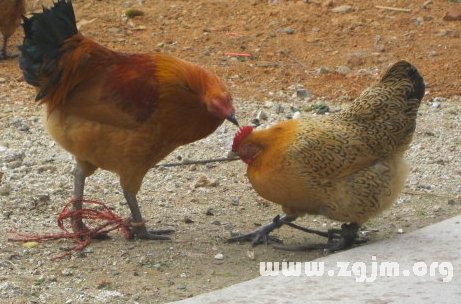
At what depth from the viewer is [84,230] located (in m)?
6.26

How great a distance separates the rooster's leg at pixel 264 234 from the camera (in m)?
6.10

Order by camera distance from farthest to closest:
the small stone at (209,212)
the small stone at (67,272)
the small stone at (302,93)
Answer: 1. the small stone at (302,93)
2. the small stone at (209,212)
3. the small stone at (67,272)

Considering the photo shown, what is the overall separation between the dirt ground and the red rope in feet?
0.25

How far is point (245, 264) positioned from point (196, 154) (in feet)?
6.74

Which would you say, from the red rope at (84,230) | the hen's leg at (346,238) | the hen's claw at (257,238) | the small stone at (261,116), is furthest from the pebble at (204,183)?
the hen's leg at (346,238)

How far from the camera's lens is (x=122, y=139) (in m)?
5.89

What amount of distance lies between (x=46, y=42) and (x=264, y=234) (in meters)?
1.80

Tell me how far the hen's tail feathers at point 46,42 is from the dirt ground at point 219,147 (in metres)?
1.04

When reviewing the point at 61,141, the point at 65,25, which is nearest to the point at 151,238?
the point at 61,141

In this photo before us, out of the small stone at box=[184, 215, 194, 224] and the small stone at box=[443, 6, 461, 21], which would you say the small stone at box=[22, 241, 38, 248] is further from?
the small stone at box=[443, 6, 461, 21]

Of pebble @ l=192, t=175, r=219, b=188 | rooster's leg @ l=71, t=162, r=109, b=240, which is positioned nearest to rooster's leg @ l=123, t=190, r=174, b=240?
rooster's leg @ l=71, t=162, r=109, b=240

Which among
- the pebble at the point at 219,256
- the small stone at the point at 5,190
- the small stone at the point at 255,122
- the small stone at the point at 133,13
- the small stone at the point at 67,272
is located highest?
the small stone at the point at 133,13

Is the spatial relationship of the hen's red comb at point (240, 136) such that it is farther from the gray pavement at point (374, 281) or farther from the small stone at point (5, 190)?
the small stone at point (5, 190)

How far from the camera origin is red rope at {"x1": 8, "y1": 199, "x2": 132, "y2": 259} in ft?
19.9
